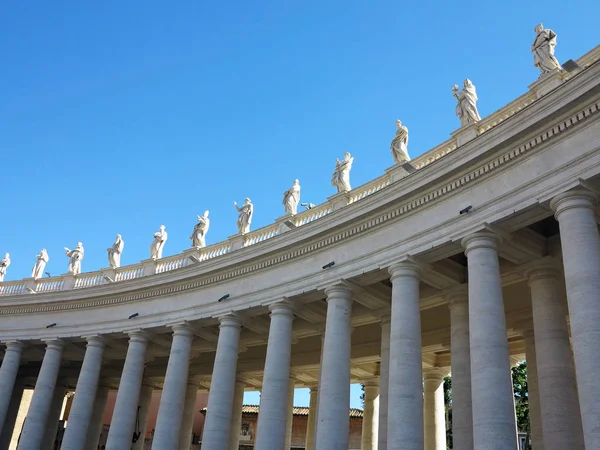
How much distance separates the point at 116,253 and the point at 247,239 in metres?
19.3

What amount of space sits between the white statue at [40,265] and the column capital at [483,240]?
54.1 metres

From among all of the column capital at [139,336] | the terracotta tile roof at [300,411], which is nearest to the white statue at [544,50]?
the column capital at [139,336]

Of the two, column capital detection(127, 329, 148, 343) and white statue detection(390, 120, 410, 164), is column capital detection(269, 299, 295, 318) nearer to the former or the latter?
white statue detection(390, 120, 410, 164)

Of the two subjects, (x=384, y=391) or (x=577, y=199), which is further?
(x=384, y=391)

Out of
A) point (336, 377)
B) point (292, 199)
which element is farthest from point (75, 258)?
point (336, 377)

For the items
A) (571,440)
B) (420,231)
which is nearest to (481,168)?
(420,231)

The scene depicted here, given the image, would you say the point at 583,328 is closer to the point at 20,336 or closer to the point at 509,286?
the point at 509,286

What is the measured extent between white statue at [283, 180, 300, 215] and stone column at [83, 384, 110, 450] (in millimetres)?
37961

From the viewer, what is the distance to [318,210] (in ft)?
153

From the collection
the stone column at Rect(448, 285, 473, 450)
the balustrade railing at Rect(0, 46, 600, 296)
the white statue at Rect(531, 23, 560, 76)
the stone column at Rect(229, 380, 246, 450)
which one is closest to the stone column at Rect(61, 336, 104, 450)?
the balustrade railing at Rect(0, 46, 600, 296)

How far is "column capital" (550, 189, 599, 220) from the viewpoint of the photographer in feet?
91.5

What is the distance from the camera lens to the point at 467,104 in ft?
122

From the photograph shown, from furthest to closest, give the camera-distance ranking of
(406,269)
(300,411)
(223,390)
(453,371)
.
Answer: (300,411) < (223,390) < (453,371) < (406,269)

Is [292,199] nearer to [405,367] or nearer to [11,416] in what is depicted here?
[405,367]
